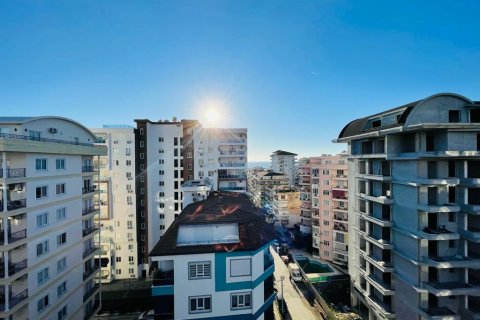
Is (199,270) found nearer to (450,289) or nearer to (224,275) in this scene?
(224,275)

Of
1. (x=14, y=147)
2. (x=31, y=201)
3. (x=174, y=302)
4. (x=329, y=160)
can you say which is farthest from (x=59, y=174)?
(x=329, y=160)

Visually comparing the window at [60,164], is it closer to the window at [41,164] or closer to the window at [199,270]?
the window at [41,164]

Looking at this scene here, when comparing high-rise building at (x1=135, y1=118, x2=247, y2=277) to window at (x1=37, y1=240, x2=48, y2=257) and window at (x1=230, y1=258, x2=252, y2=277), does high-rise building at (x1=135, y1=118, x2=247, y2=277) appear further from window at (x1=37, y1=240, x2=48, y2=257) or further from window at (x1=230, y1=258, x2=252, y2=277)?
window at (x1=230, y1=258, x2=252, y2=277)

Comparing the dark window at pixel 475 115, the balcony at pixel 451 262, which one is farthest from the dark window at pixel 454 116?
the balcony at pixel 451 262

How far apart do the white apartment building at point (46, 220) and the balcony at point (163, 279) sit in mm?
10285

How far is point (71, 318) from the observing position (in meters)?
22.8

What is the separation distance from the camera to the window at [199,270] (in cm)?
Result: 1619

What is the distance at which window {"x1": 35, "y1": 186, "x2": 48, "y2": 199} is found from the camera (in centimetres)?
1972

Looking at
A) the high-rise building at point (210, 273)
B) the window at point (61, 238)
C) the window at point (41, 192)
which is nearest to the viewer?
the high-rise building at point (210, 273)

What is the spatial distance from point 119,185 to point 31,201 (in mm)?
25000

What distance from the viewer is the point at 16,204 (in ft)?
58.7

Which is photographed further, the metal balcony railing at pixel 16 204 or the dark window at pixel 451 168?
the dark window at pixel 451 168

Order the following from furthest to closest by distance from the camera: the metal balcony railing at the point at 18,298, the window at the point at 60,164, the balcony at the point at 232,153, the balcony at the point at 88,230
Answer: the balcony at the point at 232,153 < the balcony at the point at 88,230 < the window at the point at 60,164 < the metal balcony railing at the point at 18,298

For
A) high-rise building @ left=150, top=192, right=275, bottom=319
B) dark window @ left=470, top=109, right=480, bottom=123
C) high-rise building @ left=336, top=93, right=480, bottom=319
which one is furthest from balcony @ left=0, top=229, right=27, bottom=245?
dark window @ left=470, top=109, right=480, bottom=123
